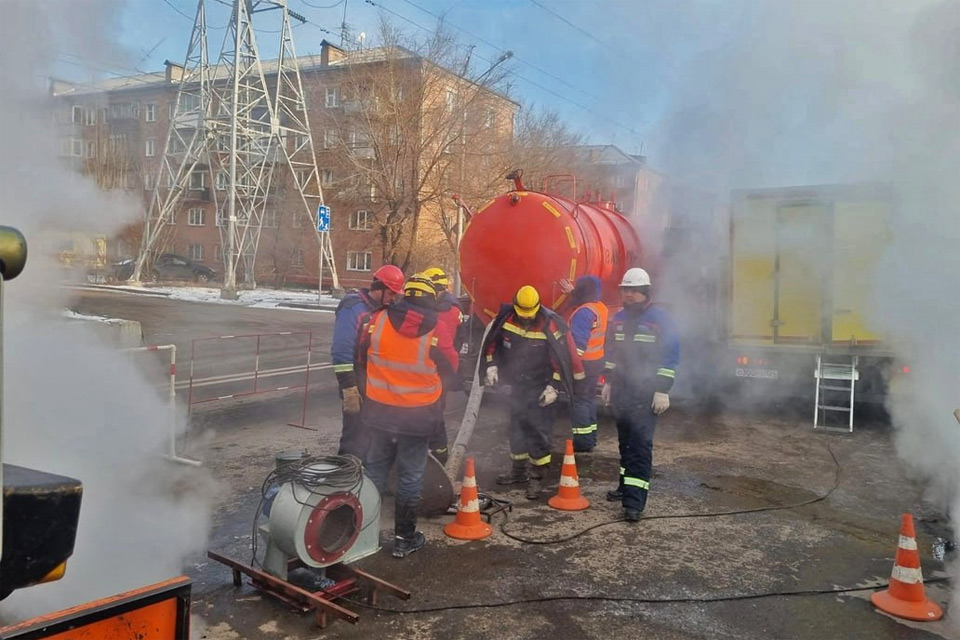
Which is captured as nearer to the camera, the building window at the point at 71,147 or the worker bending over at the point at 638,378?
the building window at the point at 71,147

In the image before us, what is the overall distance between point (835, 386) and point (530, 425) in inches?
182

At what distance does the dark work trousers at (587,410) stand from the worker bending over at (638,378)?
3.71 ft

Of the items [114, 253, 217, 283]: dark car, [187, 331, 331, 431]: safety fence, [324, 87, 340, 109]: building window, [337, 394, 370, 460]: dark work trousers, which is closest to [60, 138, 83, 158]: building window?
[337, 394, 370, 460]: dark work trousers

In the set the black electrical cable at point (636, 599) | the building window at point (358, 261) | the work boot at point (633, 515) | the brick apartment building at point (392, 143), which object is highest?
the brick apartment building at point (392, 143)

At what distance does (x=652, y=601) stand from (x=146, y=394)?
350 centimetres

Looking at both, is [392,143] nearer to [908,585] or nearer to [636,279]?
[636,279]

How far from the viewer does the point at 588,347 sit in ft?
22.6

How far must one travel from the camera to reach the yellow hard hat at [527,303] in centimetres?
572

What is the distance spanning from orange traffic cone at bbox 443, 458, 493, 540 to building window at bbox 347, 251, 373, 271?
29.2m

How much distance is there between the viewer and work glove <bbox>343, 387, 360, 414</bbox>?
197 inches

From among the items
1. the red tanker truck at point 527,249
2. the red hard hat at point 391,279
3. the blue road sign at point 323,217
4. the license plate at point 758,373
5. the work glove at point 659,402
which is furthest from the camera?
the blue road sign at point 323,217

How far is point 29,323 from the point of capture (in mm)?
3117

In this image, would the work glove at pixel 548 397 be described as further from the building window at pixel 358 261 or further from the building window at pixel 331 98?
the building window at pixel 358 261

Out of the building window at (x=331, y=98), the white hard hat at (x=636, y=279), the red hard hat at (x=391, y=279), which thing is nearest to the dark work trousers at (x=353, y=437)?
the red hard hat at (x=391, y=279)
